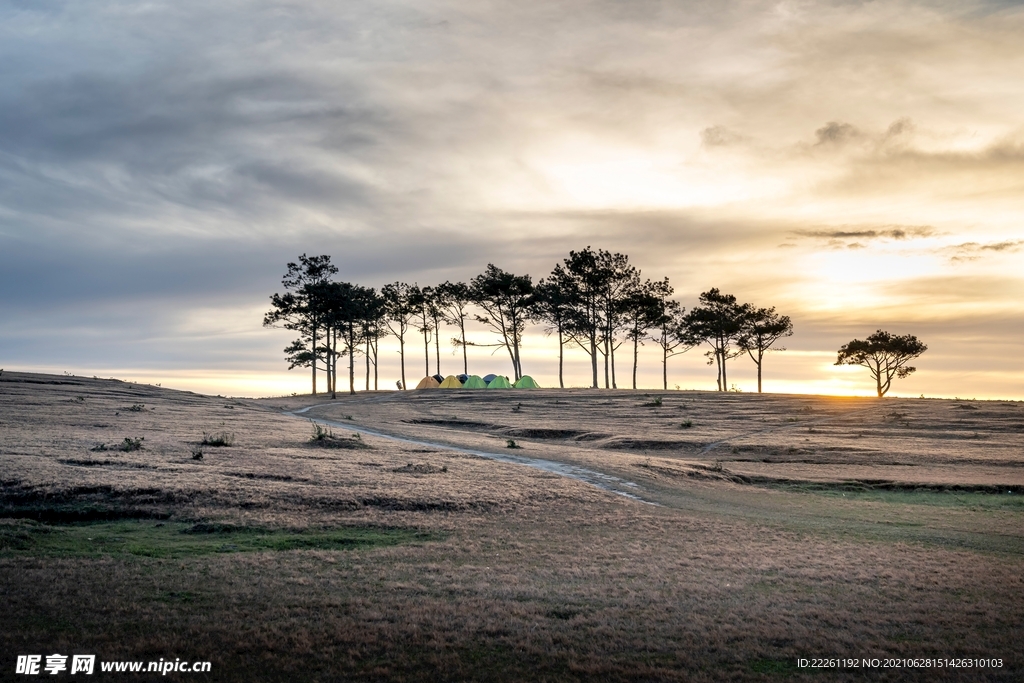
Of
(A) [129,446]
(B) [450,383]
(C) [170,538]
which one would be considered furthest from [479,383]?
(C) [170,538]

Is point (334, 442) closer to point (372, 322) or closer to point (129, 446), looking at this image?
point (129, 446)

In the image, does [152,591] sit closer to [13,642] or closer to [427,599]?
[13,642]

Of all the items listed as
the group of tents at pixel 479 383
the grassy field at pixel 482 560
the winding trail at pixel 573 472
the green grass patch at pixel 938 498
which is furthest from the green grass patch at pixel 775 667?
the group of tents at pixel 479 383

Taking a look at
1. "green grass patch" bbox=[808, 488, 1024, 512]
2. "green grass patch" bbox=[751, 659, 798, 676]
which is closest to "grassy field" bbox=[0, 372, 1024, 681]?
"green grass patch" bbox=[751, 659, 798, 676]

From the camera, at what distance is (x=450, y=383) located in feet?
303

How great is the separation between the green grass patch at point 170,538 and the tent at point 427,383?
79.0 m

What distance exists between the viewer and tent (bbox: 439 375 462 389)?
91.9 metres

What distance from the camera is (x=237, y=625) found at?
977cm

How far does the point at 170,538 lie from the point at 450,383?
255ft

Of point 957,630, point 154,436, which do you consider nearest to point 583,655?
point 957,630

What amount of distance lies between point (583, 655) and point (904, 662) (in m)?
4.39

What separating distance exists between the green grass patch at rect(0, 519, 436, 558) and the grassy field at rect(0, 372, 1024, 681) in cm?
8

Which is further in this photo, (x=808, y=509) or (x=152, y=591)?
(x=808, y=509)

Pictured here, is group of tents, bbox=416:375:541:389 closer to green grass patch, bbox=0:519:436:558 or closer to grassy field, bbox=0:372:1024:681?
grassy field, bbox=0:372:1024:681
